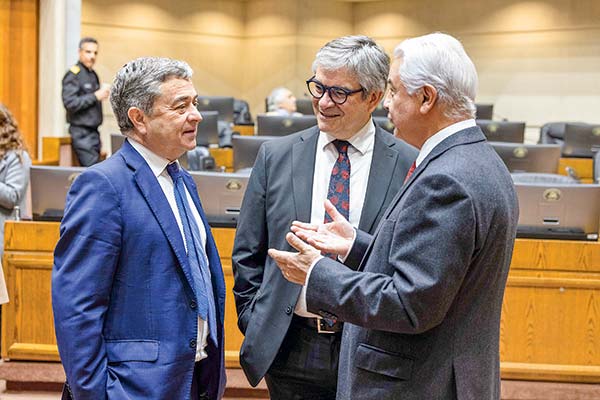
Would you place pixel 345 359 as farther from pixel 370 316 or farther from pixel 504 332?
pixel 504 332

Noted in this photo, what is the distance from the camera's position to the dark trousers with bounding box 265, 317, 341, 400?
237 centimetres

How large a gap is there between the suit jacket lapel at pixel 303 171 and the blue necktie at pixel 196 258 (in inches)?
12.8

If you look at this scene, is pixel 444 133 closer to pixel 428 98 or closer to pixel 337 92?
pixel 428 98

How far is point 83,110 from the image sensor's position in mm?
8273

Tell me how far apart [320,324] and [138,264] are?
22.4 inches

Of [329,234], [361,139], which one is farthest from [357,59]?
[329,234]

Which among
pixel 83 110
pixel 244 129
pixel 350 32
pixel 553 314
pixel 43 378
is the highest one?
pixel 350 32

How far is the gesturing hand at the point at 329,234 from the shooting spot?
1.95 m

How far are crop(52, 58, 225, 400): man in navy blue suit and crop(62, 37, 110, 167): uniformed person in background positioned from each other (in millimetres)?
5998

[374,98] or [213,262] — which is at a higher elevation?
[374,98]

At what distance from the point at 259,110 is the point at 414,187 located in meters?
13.1

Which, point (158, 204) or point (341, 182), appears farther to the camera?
point (341, 182)

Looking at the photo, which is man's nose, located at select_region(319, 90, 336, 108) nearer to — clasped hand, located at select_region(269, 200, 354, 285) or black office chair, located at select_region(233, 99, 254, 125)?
clasped hand, located at select_region(269, 200, 354, 285)

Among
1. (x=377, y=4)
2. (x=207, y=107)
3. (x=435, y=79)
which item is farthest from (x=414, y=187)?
(x=377, y=4)
